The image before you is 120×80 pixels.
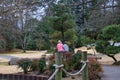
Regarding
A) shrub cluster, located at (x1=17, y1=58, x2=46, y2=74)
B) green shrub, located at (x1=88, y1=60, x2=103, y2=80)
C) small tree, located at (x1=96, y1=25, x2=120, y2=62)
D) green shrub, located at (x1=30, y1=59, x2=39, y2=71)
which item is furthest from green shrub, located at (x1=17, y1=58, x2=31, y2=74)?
small tree, located at (x1=96, y1=25, x2=120, y2=62)

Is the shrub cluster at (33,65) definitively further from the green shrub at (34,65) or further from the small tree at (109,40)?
the small tree at (109,40)

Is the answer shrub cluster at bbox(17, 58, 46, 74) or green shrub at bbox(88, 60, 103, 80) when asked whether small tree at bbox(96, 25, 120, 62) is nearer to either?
shrub cluster at bbox(17, 58, 46, 74)

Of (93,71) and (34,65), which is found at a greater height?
(93,71)

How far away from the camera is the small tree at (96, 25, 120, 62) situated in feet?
74.4

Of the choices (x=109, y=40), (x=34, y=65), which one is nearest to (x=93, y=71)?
(x=34, y=65)

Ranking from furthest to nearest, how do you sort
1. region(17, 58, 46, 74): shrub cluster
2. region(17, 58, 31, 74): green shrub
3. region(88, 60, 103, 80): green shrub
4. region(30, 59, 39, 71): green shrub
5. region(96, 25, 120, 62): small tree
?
region(96, 25, 120, 62): small tree, region(30, 59, 39, 71): green shrub, region(17, 58, 31, 74): green shrub, region(17, 58, 46, 74): shrub cluster, region(88, 60, 103, 80): green shrub

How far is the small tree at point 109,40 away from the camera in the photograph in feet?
74.4

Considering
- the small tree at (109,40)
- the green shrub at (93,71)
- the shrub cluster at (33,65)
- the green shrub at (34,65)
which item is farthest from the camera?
the small tree at (109,40)

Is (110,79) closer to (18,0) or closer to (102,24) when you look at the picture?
(18,0)

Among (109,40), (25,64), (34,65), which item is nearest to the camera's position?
(25,64)

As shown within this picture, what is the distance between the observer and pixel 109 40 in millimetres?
23172

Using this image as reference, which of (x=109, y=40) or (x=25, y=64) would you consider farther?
(x=109, y=40)

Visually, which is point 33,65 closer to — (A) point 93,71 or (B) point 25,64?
(B) point 25,64

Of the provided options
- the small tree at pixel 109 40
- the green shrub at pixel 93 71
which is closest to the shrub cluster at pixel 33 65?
the green shrub at pixel 93 71
